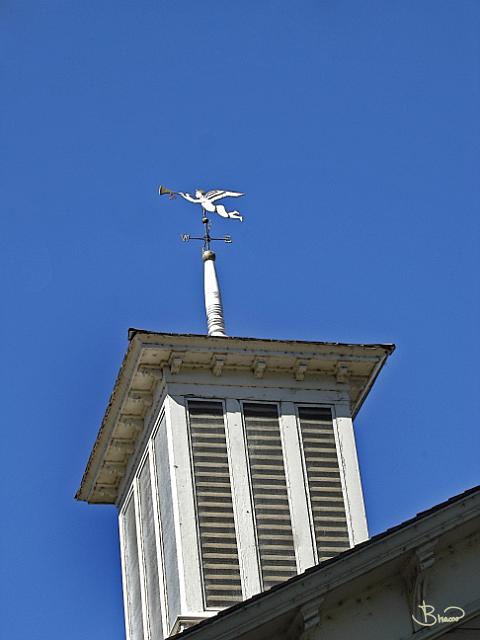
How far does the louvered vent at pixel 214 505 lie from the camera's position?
965 inches

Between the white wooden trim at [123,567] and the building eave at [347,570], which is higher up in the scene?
the white wooden trim at [123,567]

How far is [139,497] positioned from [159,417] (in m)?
1.62

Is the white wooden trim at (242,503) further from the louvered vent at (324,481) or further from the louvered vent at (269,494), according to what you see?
the louvered vent at (324,481)

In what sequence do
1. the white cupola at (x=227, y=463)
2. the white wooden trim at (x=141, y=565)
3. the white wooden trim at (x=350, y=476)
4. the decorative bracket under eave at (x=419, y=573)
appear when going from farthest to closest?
1. the white wooden trim at (x=141, y=565)
2. the white wooden trim at (x=350, y=476)
3. the white cupola at (x=227, y=463)
4. the decorative bracket under eave at (x=419, y=573)

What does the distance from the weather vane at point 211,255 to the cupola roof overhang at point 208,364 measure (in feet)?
2.66

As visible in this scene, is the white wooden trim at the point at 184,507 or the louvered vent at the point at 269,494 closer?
the white wooden trim at the point at 184,507

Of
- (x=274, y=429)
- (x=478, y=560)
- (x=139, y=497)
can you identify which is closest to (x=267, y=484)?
(x=274, y=429)

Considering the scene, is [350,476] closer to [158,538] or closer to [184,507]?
[184,507]

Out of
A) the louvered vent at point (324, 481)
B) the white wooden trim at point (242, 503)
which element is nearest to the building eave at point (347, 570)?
the white wooden trim at point (242, 503)

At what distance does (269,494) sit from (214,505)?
0.92 meters

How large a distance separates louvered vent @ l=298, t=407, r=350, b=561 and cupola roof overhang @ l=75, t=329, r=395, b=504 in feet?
2.45

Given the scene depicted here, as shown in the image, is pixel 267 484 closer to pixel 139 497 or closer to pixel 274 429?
pixel 274 429

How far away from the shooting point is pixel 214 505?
2542 cm

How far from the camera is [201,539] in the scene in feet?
81.9
